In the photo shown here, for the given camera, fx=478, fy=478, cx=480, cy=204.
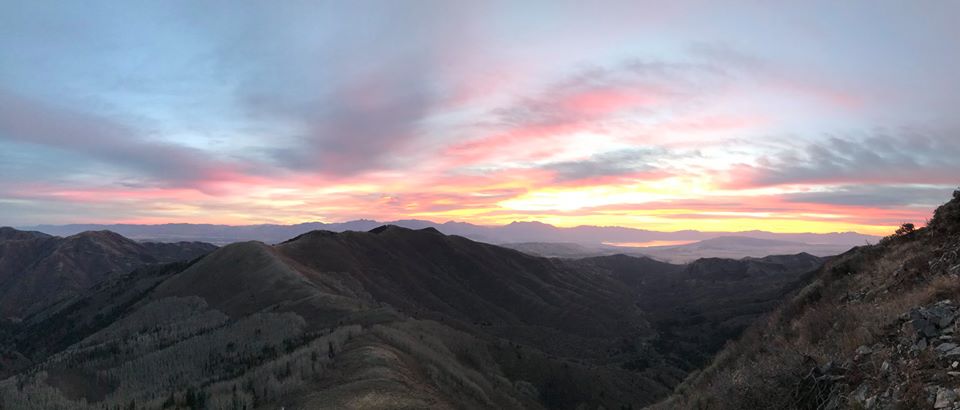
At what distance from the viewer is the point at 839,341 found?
13617 millimetres

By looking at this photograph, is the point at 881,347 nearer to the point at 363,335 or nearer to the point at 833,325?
the point at 833,325

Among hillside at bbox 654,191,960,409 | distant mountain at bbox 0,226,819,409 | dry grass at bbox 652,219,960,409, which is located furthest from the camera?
distant mountain at bbox 0,226,819,409

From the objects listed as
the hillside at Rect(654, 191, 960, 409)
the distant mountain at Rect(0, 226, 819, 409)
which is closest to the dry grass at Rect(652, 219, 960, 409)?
the hillside at Rect(654, 191, 960, 409)

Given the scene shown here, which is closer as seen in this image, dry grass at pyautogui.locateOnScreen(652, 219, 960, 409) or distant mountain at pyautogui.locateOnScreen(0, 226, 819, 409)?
dry grass at pyautogui.locateOnScreen(652, 219, 960, 409)

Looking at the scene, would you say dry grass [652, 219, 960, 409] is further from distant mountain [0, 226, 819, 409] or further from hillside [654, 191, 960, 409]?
distant mountain [0, 226, 819, 409]

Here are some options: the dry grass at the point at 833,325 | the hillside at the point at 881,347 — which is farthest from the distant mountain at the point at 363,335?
the hillside at the point at 881,347

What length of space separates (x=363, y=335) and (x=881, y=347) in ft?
113

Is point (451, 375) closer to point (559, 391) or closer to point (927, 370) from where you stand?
point (559, 391)

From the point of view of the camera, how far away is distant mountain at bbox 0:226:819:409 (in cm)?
3073

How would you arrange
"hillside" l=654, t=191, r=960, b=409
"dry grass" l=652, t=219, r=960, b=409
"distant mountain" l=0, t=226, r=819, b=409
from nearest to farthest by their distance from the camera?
"hillside" l=654, t=191, r=960, b=409, "dry grass" l=652, t=219, r=960, b=409, "distant mountain" l=0, t=226, r=819, b=409

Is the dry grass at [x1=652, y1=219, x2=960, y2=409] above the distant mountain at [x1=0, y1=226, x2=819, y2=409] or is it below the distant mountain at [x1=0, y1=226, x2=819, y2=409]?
above

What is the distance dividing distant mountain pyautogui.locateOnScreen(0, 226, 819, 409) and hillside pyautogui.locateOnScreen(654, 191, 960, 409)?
51.8 ft

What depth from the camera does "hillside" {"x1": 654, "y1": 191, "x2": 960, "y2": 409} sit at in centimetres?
941

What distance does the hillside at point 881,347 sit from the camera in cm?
941
